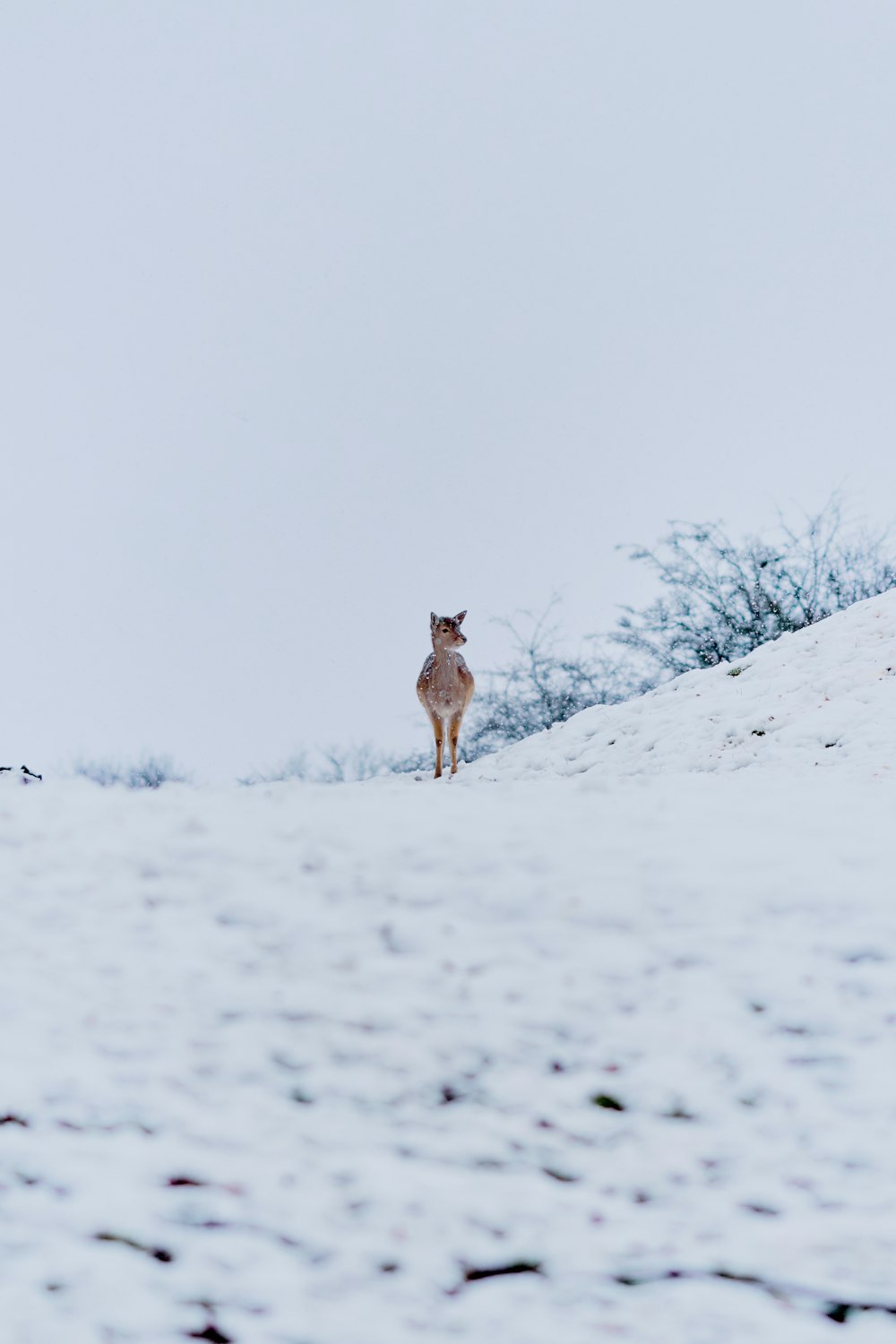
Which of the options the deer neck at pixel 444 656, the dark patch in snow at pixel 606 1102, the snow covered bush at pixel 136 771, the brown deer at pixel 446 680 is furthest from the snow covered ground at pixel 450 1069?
the snow covered bush at pixel 136 771

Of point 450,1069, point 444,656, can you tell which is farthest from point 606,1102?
point 444,656

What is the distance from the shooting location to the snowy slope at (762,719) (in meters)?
9.00

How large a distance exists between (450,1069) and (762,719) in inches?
312

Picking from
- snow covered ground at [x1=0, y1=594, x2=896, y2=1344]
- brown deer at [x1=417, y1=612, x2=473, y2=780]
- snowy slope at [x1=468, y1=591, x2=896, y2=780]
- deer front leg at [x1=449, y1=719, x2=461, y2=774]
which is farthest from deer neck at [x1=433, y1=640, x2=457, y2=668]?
snow covered ground at [x1=0, y1=594, x2=896, y2=1344]

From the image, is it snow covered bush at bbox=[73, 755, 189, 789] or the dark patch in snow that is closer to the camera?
the dark patch in snow

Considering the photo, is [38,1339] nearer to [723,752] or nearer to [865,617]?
[723,752]

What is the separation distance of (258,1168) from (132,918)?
51.1 inches

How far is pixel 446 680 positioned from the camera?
13.9 m

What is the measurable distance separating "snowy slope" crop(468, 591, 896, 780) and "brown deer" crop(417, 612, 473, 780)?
832mm

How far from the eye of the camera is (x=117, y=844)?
415 cm

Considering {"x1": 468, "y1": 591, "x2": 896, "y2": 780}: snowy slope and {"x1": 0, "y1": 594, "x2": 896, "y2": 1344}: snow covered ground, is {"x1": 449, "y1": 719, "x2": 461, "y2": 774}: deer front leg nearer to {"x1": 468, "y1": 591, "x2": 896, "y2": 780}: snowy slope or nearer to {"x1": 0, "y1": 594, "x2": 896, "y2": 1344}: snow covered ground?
{"x1": 468, "y1": 591, "x2": 896, "y2": 780}: snowy slope

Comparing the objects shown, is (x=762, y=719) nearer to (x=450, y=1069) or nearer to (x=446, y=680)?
(x=446, y=680)

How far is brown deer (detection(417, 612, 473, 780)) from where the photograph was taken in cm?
1383

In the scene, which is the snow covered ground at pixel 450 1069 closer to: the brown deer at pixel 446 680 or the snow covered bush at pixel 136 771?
the brown deer at pixel 446 680
